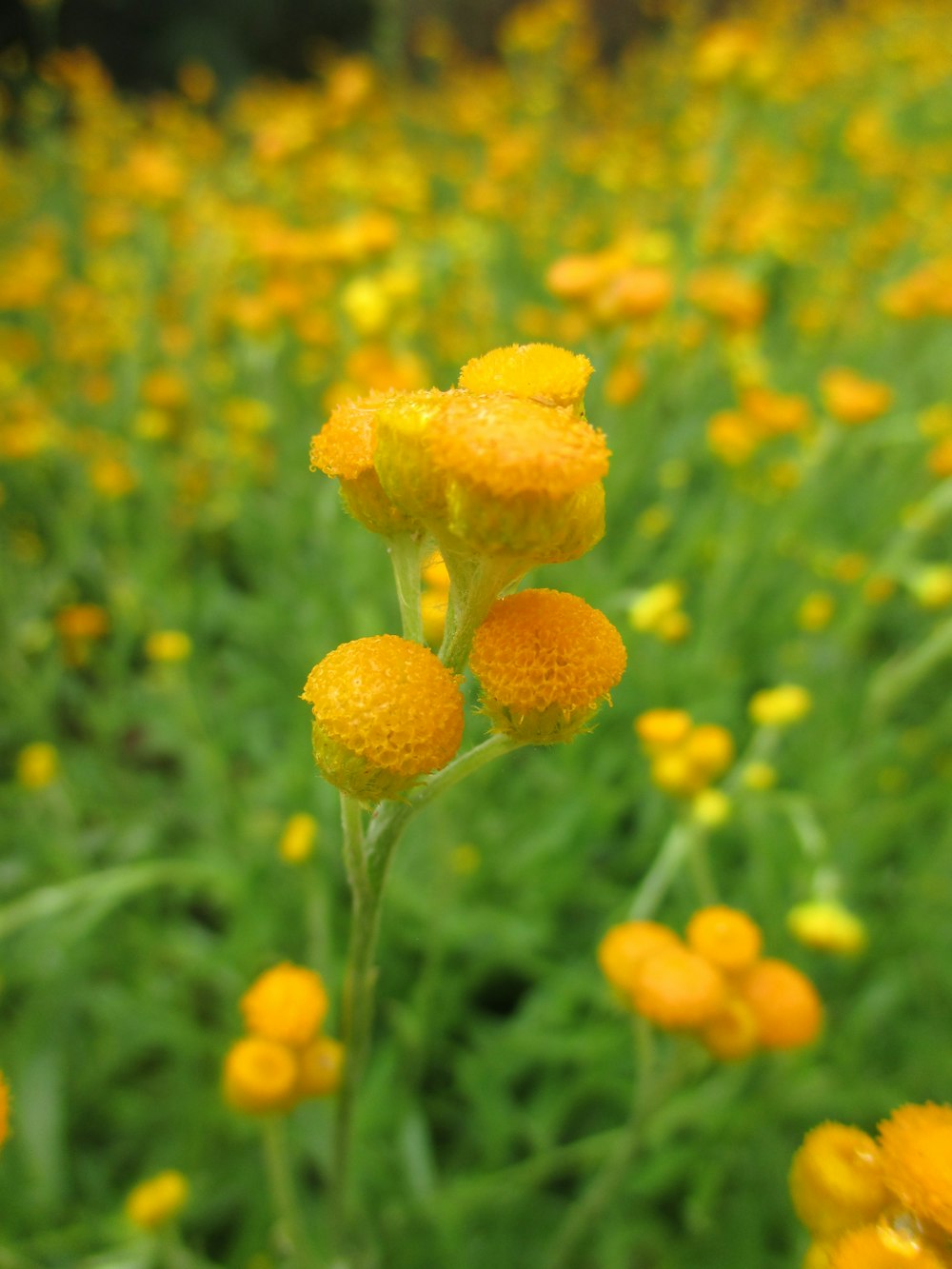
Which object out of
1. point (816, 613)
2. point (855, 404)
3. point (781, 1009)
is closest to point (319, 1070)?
point (781, 1009)

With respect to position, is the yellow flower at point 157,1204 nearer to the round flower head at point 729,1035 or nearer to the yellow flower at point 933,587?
the round flower head at point 729,1035

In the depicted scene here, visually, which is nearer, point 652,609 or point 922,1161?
point 922,1161

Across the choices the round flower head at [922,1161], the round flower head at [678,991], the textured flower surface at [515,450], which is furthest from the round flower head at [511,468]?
the round flower head at [678,991]

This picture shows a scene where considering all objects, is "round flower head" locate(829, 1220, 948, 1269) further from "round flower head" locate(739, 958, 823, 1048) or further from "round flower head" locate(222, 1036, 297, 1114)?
"round flower head" locate(222, 1036, 297, 1114)

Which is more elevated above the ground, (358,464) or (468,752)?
(358,464)

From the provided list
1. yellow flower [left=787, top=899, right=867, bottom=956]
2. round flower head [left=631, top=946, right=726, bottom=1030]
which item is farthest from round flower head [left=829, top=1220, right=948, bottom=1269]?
yellow flower [left=787, top=899, right=867, bottom=956]

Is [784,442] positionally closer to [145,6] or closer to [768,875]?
[768,875]

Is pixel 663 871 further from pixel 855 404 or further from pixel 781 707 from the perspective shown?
pixel 855 404
